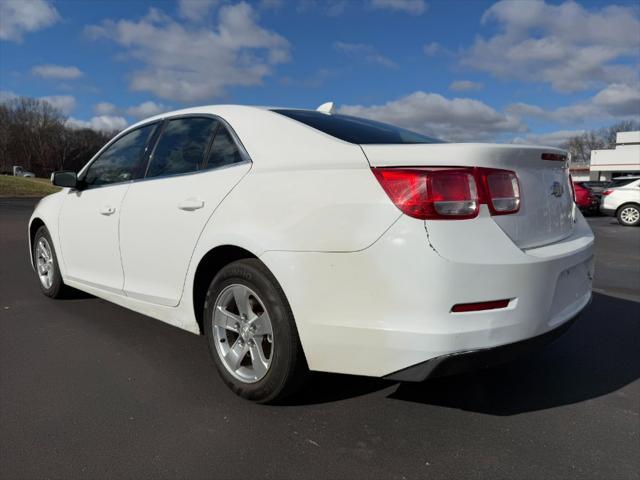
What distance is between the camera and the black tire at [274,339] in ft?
8.04

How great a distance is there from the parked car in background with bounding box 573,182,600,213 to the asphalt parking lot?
16.3 m

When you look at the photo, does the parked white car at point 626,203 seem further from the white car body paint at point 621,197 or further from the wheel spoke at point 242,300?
the wheel spoke at point 242,300

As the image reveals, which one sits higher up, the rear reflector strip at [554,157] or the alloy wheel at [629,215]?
the rear reflector strip at [554,157]

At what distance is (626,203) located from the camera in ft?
52.5

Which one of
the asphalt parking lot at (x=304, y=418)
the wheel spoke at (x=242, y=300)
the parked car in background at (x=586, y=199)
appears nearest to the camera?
the asphalt parking lot at (x=304, y=418)

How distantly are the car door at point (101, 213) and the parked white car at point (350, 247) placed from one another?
1.32 feet

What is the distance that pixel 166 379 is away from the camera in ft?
10.0

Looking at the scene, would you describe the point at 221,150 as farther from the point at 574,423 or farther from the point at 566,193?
the point at 574,423

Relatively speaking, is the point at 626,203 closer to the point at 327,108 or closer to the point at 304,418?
the point at 327,108

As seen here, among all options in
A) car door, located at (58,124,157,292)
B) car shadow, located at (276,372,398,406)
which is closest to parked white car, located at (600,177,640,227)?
car shadow, located at (276,372,398,406)

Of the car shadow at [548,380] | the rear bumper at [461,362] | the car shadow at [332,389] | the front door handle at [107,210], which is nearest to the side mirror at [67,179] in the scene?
the front door handle at [107,210]

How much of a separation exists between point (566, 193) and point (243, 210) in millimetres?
1814

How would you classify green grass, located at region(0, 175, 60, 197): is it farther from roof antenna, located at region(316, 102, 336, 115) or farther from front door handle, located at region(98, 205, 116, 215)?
roof antenna, located at region(316, 102, 336, 115)

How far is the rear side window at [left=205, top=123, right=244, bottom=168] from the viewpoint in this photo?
9.37 ft
